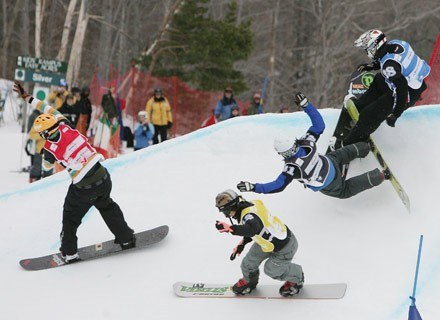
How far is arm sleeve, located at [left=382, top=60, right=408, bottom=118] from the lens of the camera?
620 centimetres

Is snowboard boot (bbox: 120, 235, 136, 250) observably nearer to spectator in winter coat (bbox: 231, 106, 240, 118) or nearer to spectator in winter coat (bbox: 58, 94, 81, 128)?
spectator in winter coat (bbox: 231, 106, 240, 118)

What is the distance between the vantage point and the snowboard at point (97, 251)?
617cm

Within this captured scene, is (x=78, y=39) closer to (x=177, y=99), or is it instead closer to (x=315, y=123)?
(x=177, y=99)

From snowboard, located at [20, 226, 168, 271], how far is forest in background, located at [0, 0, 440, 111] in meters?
13.3

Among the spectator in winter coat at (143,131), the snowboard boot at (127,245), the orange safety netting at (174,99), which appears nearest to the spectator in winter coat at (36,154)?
the spectator in winter coat at (143,131)

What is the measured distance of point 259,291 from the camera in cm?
530

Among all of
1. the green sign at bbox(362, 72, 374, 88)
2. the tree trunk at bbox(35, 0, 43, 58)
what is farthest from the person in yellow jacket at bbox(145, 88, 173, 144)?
the tree trunk at bbox(35, 0, 43, 58)

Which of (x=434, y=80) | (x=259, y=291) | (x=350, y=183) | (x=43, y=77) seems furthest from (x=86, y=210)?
(x=43, y=77)

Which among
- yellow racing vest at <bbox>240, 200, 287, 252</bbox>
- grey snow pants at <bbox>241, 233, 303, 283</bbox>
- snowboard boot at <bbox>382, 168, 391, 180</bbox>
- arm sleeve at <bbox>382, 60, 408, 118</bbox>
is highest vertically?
arm sleeve at <bbox>382, 60, 408, 118</bbox>

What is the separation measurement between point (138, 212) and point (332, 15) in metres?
15.5

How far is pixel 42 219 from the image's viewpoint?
7.22 meters

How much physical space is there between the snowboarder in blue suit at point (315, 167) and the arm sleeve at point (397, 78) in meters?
0.59

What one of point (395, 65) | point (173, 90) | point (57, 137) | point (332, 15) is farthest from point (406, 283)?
point (332, 15)

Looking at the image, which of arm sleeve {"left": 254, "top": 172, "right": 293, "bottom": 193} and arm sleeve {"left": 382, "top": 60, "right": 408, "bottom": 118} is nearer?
arm sleeve {"left": 254, "top": 172, "right": 293, "bottom": 193}
